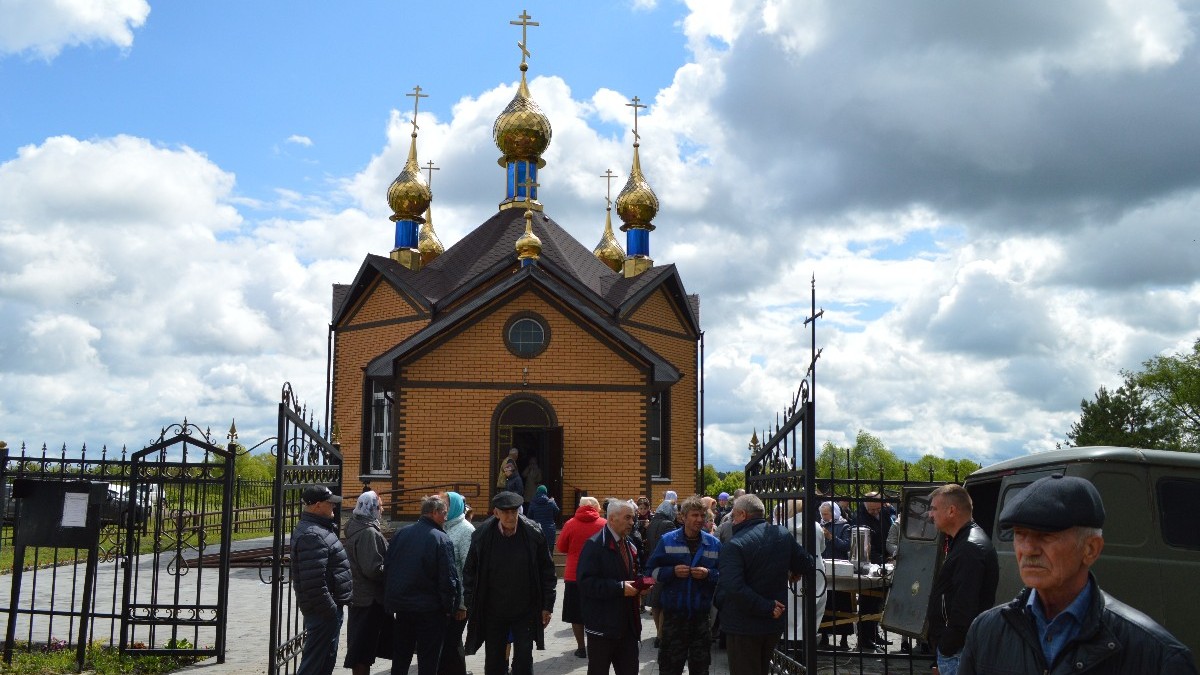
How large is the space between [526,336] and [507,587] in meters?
13.8

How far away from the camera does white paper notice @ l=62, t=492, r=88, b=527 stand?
980 cm

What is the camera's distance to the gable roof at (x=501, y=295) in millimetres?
20406

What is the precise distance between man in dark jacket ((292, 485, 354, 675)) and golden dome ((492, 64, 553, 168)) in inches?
807

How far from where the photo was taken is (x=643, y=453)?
20.9 meters

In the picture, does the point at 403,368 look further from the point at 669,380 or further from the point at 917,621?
the point at 917,621

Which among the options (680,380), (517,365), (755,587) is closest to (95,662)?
(755,587)

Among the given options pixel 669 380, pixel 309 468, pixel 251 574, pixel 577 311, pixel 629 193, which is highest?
pixel 629 193

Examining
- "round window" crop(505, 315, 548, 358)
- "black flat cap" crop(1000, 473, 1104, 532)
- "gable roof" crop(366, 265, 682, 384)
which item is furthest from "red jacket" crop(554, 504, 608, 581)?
"round window" crop(505, 315, 548, 358)

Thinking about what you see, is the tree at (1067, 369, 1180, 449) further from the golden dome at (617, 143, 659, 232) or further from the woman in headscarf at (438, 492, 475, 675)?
the woman in headscarf at (438, 492, 475, 675)

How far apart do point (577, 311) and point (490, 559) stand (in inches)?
538

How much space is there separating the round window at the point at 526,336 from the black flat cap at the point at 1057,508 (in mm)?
18490

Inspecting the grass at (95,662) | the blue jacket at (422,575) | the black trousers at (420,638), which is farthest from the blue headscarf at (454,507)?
the grass at (95,662)

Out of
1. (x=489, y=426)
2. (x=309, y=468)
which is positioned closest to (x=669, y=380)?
(x=489, y=426)

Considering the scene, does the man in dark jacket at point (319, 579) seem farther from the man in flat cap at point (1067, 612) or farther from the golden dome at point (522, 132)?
the golden dome at point (522, 132)
